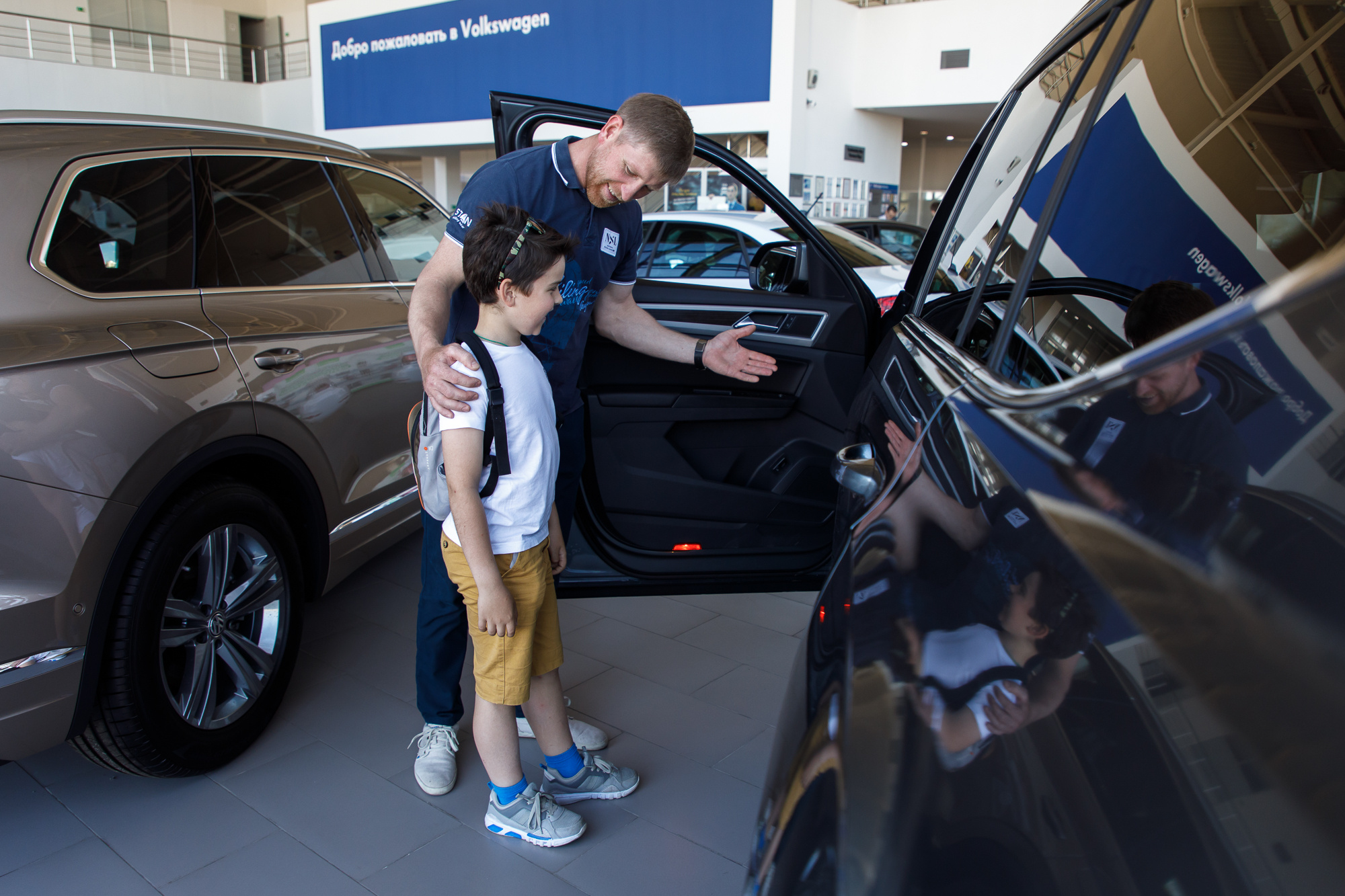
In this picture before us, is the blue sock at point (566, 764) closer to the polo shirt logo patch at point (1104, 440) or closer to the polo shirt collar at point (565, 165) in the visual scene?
the polo shirt collar at point (565, 165)

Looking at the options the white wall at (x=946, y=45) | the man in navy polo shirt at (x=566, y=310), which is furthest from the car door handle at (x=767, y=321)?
the white wall at (x=946, y=45)

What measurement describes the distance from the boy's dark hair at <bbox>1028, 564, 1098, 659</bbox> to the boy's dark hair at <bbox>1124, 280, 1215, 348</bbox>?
2.70ft

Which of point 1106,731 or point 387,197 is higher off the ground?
point 387,197

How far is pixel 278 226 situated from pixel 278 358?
0.60m

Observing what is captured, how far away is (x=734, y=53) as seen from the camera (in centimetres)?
1642

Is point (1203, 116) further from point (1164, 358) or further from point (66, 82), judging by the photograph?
point (66, 82)

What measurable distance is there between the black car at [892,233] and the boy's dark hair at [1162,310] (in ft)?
31.1

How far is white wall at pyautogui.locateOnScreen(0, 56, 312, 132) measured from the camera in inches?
776

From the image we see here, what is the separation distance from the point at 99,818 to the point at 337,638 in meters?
1.07

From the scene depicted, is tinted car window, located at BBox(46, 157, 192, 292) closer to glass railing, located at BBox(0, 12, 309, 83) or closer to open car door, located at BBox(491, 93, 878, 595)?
open car door, located at BBox(491, 93, 878, 595)

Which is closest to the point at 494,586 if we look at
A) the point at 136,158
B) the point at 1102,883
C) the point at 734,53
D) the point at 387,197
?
the point at 1102,883

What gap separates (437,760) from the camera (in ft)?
7.89

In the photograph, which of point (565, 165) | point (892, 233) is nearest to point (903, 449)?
point (565, 165)

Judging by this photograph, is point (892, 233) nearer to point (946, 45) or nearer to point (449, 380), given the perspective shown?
point (946, 45)
